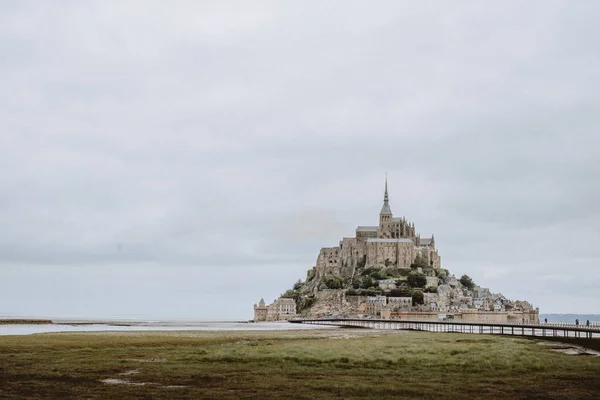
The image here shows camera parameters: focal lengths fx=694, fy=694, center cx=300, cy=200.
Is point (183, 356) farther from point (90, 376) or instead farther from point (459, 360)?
point (459, 360)

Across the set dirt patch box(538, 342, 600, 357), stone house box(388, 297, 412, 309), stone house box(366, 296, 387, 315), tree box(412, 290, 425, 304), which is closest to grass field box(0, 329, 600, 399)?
dirt patch box(538, 342, 600, 357)

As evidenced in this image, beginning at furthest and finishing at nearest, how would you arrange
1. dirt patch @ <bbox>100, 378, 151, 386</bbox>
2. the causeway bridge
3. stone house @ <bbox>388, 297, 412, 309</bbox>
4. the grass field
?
stone house @ <bbox>388, 297, 412, 309</bbox>, the causeway bridge, dirt patch @ <bbox>100, 378, 151, 386</bbox>, the grass field

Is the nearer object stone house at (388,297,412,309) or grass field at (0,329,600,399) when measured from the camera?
grass field at (0,329,600,399)

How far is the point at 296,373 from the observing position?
34188mm

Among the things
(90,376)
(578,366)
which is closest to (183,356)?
(90,376)

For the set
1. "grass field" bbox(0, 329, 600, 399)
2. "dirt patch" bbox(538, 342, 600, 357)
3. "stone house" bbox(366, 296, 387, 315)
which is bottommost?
"stone house" bbox(366, 296, 387, 315)

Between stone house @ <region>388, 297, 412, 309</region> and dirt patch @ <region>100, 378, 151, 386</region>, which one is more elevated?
dirt patch @ <region>100, 378, 151, 386</region>

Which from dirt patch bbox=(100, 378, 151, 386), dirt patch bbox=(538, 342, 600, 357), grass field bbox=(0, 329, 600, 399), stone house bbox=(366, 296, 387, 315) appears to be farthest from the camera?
stone house bbox=(366, 296, 387, 315)

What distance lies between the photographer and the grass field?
2677cm

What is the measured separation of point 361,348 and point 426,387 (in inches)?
823

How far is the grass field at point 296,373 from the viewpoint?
87.8 ft

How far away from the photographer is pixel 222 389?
90.9 ft

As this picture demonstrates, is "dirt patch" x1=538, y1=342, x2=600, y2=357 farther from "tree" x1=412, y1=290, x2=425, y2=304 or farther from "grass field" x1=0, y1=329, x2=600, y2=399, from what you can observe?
"tree" x1=412, y1=290, x2=425, y2=304

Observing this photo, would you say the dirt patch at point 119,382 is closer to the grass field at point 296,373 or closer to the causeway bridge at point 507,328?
the grass field at point 296,373
